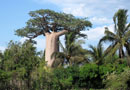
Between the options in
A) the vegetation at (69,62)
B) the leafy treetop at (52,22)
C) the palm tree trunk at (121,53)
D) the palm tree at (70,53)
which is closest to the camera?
the vegetation at (69,62)

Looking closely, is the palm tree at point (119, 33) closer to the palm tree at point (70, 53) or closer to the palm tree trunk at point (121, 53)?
the palm tree trunk at point (121, 53)

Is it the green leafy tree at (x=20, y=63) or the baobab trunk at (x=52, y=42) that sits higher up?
the baobab trunk at (x=52, y=42)

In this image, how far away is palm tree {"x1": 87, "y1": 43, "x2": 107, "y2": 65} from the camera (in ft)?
85.9

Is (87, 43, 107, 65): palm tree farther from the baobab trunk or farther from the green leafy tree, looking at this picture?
the baobab trunk

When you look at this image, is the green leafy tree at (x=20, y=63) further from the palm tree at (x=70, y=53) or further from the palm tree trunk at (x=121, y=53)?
the palm tree trunk at (x=121, y=53)

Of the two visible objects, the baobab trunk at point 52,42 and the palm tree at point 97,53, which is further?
the baobab trunk at point 52,42

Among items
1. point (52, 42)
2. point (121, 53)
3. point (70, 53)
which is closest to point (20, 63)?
point (70, 53)

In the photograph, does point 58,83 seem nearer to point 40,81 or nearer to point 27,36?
point 40,81

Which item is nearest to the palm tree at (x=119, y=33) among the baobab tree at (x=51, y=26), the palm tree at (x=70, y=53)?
the palm tree at (x=70, y=53)

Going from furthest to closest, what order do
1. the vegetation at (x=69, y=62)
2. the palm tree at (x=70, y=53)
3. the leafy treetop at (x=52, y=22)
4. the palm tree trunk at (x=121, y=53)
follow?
the leafy treetop at (x=52, y=22)
the palm tree at (x=70, y=53)
the palm tree trunk at (x=121, y=53)
the vegetation at (x=69, y=62)

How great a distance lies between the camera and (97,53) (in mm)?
26172

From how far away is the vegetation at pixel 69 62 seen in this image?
66.3ft

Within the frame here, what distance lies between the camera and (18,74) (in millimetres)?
20312

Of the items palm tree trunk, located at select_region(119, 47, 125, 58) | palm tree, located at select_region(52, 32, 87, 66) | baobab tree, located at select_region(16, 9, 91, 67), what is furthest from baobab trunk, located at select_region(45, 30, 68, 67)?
palm tree trunk, located at select_region(119, 47, 125, 58)
